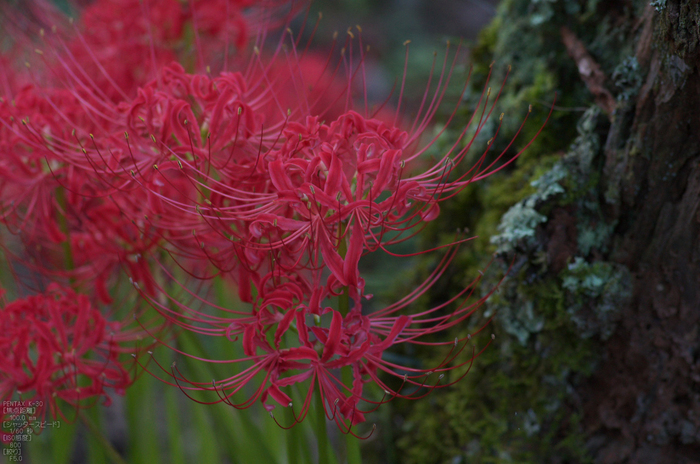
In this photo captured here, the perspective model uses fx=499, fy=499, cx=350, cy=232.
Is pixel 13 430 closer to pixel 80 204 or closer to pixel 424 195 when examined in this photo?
pixel 80 204

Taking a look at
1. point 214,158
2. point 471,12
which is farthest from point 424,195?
point 471,12

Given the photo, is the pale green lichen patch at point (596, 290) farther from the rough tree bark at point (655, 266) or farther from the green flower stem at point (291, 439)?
the green flower stem at point (291, 439)

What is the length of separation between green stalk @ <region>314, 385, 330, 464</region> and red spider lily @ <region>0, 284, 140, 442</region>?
377 millimetres

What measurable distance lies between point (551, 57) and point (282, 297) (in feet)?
2.85

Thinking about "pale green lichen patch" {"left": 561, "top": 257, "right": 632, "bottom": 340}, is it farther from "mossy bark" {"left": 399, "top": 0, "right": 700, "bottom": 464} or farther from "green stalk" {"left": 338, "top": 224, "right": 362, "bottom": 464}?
"green stalk" {"left": 338, "top": 224, "right": 362, "bottom": 464}

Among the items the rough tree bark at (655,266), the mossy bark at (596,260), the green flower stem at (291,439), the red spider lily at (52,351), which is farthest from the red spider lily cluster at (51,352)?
the rough tree bark at (655,266)

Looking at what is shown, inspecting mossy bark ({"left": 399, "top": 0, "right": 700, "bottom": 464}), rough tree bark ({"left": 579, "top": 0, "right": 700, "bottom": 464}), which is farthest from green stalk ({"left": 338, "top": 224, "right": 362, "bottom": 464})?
rough tree bark ({"left": 579, "top": 0, "right": 700, "bottom": 464})

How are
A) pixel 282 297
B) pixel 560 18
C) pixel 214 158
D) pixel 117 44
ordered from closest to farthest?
pixel 282 297 → pixel 214 158 → pixel 560 18 → pixel 117 44

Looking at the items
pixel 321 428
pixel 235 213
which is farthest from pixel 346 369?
pixel 235 213

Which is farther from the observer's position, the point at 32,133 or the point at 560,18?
the point at 560,18

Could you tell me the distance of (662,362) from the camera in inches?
37.1

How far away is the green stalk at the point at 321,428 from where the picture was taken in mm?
721

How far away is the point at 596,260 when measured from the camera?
970 millimetres

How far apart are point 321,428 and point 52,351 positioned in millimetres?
500
